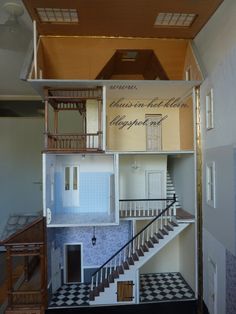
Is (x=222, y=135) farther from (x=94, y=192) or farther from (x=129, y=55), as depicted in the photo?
(x=94, y=192)

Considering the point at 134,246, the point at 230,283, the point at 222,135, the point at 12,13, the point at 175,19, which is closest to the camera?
the point at 230,283

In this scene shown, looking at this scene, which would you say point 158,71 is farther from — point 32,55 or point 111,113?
point 32,55

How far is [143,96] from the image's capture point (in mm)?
7844

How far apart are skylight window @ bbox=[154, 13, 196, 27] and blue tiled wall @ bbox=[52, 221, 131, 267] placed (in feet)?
18.4

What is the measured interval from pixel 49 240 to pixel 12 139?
21.2ft

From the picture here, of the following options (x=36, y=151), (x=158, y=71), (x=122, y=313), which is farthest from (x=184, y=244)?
(x=36, y=151)

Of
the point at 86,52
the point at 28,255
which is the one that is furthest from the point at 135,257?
the point at 86,52

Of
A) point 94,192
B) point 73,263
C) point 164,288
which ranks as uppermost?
point 94,192

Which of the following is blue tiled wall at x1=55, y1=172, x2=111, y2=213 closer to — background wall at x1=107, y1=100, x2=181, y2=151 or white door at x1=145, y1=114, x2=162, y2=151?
background wall at x1=107, y1=100, x2=181, y2=151

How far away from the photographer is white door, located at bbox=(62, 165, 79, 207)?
8008 millimetres

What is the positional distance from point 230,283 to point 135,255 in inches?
102

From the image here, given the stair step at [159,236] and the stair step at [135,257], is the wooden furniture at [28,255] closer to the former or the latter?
the stair step at [135,257]

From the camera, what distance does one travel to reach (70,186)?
316 inches

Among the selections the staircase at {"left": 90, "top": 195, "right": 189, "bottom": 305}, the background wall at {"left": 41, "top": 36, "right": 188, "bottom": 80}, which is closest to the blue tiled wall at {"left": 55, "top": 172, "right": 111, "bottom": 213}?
the staircase at {"left": 90, "top": 195, "right": 189, "bottom": 305}
